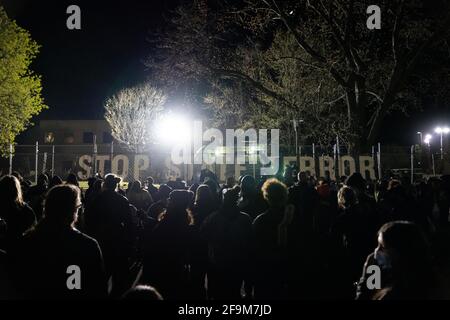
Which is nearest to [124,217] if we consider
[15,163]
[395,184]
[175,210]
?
[175,210]

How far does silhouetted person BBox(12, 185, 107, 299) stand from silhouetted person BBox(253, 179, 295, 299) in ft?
7.08

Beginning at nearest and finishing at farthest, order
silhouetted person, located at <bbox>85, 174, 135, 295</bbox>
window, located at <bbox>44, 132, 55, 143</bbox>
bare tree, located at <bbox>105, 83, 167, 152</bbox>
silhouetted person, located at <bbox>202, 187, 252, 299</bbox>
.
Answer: silhouetted person, located at <bbox>202, 187, 252, 299</bbox>, silhouetted person, located at <bbox>85, 174, 135, 295</bbox>, bare tree, located at <bbox>105, 83, 167, 152</bbox>, window, located at <bbox>44, 132, 55, 143</bbox>

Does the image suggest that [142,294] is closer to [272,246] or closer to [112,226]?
[272,246]

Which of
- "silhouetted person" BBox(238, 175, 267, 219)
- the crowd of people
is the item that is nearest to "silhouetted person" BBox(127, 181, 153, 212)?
the crowd of people

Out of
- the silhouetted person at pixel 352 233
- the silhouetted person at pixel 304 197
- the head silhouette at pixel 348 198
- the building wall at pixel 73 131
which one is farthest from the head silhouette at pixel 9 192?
the building wall at pixel 73 131

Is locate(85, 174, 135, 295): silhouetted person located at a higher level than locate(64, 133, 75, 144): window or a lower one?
lower

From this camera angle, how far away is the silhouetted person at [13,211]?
4.59m

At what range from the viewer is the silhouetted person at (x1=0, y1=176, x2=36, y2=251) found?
Result: 15.1ft

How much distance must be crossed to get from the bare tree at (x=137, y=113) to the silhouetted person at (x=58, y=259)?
3687cm

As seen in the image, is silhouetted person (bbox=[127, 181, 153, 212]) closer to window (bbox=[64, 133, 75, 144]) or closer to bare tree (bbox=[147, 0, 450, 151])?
bare tree (bbox=[147, 0, 450, 151])

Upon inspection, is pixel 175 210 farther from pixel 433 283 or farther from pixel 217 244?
pixel 433 283

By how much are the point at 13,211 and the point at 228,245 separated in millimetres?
2487

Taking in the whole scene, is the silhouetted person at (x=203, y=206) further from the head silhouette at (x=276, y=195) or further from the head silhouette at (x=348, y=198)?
the head silhouette at (x=348, y=198)

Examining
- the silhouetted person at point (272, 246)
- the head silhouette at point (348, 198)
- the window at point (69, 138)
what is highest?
the window at point (69, 138)
